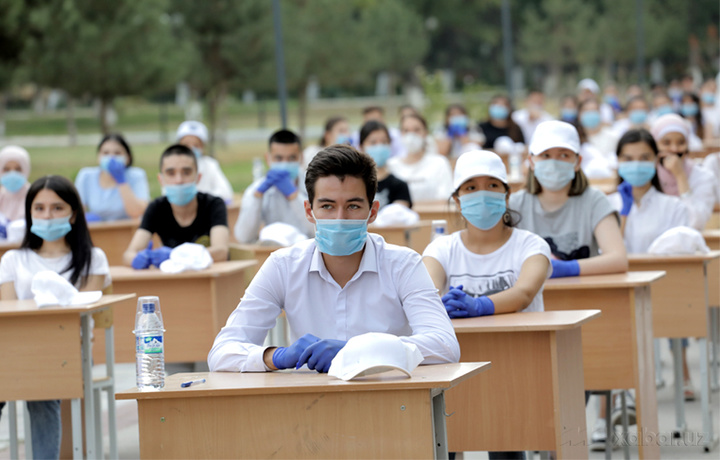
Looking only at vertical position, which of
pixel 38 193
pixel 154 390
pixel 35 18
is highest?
pixel 35 18

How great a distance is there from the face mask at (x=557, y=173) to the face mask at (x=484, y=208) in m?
0.88

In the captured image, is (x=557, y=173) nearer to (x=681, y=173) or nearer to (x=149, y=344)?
(x=681, y=173)

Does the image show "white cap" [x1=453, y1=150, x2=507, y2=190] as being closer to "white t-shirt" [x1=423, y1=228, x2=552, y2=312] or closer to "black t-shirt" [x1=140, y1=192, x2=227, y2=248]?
"white t-shirt" [x1=423, y1=228, x2=552, y2=312]

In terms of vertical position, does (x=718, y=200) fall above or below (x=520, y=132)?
below

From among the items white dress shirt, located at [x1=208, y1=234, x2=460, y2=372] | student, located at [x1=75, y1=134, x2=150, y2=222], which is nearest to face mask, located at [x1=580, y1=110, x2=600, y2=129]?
student, located at [x1=75, y1=134, x2=150, y2=222]

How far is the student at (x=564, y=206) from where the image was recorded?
5430 mm

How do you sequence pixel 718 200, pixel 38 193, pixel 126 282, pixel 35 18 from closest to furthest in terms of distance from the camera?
1. pixel 38 193
2. pixel 126 282
3. pixel 718 200
4. pixel 35 18

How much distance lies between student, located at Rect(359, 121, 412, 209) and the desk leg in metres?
5.00

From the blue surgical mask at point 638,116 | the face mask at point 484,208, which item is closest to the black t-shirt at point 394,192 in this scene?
the face mask at point 484,208

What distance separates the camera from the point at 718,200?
342 inches

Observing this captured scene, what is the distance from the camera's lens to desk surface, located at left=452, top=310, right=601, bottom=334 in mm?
3945

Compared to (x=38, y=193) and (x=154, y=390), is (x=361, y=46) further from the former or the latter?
(x=154, y=390)

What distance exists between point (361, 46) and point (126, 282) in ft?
94.8

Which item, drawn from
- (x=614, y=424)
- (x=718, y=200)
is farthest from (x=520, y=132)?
(x=614, y=424)
